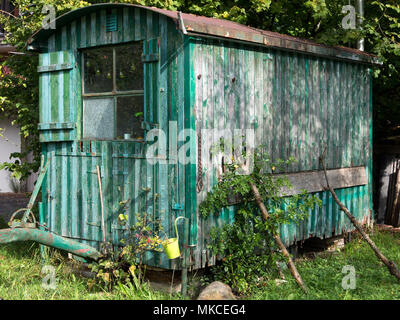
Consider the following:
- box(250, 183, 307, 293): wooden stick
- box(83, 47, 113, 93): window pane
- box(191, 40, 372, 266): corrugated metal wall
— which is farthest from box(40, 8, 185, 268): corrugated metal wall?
box(250, 183, 307, 293): wooden stick

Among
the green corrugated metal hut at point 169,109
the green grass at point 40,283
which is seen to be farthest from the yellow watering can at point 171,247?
the green grass at point 40,283

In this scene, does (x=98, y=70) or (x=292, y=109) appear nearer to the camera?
(x=98, y=70)

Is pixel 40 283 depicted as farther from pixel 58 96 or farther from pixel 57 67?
pixel 57 67

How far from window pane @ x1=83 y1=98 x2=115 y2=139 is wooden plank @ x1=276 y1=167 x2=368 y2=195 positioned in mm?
2599

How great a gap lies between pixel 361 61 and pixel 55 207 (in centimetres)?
570

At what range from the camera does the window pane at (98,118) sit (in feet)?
24.4

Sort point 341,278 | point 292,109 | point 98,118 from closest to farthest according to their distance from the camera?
point 341,278
point 98,118
point 292,109

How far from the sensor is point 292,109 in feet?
26.5

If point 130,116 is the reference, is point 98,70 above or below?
above

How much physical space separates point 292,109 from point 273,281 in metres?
2.64

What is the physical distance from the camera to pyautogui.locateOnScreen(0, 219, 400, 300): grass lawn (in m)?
6.49

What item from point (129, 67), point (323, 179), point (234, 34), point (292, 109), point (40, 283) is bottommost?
point (40, 283)

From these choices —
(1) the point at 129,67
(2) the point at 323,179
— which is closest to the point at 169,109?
(1) the point at 129,67

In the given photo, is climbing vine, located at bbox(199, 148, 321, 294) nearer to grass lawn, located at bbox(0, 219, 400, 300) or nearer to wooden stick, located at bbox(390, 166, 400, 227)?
grass lawn, located at bbox(0, 219, 400, 300)
